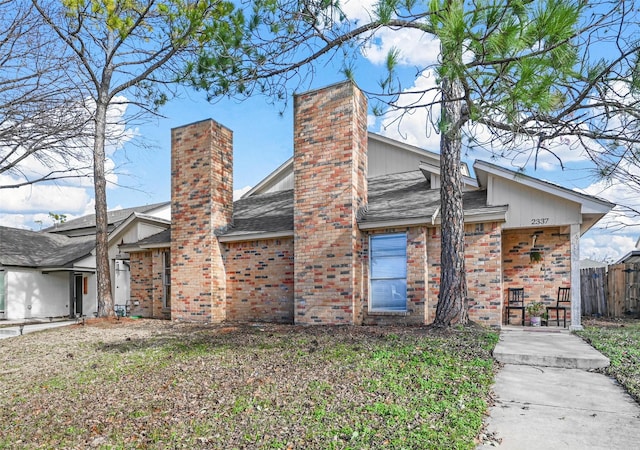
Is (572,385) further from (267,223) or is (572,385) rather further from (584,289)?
(584,289)

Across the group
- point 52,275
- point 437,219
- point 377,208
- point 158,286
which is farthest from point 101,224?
point 437,219

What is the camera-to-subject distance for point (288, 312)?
1025cm

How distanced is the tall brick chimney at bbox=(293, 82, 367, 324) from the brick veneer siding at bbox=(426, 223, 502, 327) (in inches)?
76.3

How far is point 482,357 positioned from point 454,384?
4.23ft

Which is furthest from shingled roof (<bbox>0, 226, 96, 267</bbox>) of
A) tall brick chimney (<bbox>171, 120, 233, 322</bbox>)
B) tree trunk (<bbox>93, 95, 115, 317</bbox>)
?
tall brick chimney (<bbox>171, 120, 233, 322</bbox>)

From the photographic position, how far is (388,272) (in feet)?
30.8

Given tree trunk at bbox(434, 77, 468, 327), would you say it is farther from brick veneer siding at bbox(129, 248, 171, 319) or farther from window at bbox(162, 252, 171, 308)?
brick veneer siding at bbox(129, 248, 171, 319)

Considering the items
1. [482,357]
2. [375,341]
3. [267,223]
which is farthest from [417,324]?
[267,223]

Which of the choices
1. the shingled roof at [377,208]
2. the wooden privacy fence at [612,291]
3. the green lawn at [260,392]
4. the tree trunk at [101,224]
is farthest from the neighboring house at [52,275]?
the wooden privacy fence at [612,291]

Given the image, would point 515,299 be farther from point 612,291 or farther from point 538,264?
point 612,291

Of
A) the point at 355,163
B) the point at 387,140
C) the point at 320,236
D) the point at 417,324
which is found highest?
the point at 387,140

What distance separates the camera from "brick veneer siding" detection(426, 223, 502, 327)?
8.62 metres

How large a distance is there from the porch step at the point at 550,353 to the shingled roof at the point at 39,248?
16475 millimetres

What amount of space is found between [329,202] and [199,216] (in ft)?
Answer: 12.7
